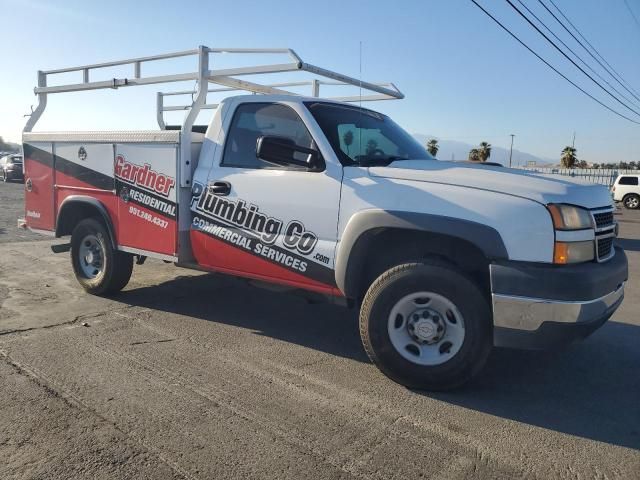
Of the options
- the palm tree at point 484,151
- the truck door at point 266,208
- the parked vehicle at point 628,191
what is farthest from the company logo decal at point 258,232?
the palm tree at point 484,151

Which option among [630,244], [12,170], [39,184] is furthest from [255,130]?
[12,170]

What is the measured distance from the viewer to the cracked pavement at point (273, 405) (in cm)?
279

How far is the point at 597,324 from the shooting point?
11.4 ft

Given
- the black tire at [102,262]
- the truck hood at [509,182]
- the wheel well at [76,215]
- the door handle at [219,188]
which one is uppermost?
the truck hood at [509,182]

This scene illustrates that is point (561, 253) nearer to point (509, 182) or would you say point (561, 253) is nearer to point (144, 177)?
point (509, 182)

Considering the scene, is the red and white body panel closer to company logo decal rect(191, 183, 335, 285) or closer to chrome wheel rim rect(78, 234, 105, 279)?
company logo decal rect(191, 183, 335, 285)

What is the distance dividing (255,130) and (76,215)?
278cm

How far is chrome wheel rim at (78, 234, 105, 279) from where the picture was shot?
5.96 m

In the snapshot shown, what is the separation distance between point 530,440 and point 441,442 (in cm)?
53

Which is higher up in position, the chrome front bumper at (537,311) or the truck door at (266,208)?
the truck door at (266,208)

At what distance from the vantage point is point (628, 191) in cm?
2822

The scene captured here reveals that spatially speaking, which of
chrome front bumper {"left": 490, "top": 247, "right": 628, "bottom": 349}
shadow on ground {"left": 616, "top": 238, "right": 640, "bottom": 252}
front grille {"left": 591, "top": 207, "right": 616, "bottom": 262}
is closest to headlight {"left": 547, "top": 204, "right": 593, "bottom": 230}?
front grille {"left": 591, "top": 207, "right": 616, "bottom": 262}

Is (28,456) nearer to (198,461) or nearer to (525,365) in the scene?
(198,461)

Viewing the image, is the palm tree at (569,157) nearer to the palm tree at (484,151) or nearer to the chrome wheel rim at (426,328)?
the palm tree at (484,151)
